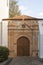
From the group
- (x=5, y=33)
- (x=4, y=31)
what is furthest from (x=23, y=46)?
(x=4, y=31)

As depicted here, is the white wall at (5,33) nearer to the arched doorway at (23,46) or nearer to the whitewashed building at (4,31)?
the whitewashed building at (4,31)

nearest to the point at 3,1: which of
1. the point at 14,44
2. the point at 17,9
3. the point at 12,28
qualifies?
the point at 12,28

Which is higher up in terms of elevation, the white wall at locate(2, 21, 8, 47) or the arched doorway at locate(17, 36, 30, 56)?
the white wall at locate(2, 21, 8, 47)

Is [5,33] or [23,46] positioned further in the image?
[23,46]

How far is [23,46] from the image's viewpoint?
82.2ft

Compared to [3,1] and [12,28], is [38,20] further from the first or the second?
[3,1]

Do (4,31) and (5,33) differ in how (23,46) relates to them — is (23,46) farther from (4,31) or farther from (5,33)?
(4,31)

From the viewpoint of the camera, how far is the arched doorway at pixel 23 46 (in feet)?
81.8

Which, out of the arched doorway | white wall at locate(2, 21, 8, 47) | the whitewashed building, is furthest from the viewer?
the arched doorway

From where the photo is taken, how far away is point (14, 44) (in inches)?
972

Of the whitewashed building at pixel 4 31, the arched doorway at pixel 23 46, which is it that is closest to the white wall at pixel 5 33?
the whitewashed building at pixel 4 31

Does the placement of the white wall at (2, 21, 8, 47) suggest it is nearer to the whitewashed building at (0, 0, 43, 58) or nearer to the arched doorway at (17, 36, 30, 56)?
the whitewashed building at (0, 0, 43, 58)

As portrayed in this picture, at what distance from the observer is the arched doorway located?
24.9 metres

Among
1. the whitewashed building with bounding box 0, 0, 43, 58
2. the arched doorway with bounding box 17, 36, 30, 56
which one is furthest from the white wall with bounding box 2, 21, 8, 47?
the arched doorway with bounding box 17, 36, 30, 56
